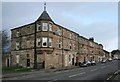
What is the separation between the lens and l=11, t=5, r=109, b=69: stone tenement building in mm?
47156

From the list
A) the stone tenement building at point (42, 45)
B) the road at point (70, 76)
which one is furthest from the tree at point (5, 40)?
the road at point (70, 76)

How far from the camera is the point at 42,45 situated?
47031mm

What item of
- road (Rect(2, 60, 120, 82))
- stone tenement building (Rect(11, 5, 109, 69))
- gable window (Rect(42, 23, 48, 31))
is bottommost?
road (Rect(2, 60, 120, 82))

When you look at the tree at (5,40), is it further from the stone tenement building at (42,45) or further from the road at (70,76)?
the road at (70,76)

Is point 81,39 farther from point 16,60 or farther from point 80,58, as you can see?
point 16,60

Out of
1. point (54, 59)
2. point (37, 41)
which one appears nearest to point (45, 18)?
point (37, 41)

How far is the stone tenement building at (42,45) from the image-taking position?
47156 mm

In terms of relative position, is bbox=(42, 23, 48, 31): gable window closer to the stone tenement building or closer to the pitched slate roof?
the stone tenement building

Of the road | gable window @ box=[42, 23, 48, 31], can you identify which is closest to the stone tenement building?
gable window @ box=[42, 23, 48, 31]

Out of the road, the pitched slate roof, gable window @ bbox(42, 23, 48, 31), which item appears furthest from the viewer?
the pitched slate roof

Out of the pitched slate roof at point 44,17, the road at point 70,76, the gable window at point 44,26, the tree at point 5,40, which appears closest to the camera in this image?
the road at point 70,76

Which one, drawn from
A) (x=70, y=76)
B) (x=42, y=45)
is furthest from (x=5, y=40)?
(x=70, y=76)

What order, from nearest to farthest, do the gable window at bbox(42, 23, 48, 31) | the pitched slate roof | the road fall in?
the road
the gable window at bbox(42, 23, 48, 31)
the pitched slate roof

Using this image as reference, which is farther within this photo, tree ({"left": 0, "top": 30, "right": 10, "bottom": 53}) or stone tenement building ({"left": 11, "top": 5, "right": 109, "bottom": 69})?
tree ({"left": 0, "top": 30, "right": 10, "bottom": 53})
